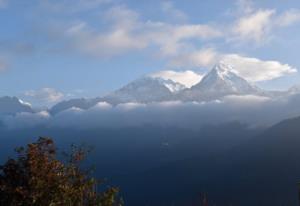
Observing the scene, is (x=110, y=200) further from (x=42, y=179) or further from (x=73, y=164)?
(x=42, y=179)

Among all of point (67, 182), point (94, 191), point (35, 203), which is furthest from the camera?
point (94, 191)

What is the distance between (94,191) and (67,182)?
→ 158 inches

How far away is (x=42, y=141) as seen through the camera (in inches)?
1849

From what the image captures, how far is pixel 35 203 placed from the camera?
4453 cm

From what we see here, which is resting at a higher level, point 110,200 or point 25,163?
point 25,163

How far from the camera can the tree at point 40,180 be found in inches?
1751

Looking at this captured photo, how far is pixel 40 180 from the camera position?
44469 millimetres

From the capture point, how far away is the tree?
44469mm

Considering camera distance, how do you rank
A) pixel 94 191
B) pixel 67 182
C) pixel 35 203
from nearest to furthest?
pixel 35 203
pixel 67 182
pixel 94 191

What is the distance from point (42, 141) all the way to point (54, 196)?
Answer: 4496 mm

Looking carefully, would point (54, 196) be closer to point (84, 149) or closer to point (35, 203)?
point (35, 203)

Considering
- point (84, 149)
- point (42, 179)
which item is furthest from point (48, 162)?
point (84, 149)

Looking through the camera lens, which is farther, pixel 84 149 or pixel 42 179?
pixel 84 149

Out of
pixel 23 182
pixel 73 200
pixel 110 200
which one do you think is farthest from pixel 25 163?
pixel 110 200
